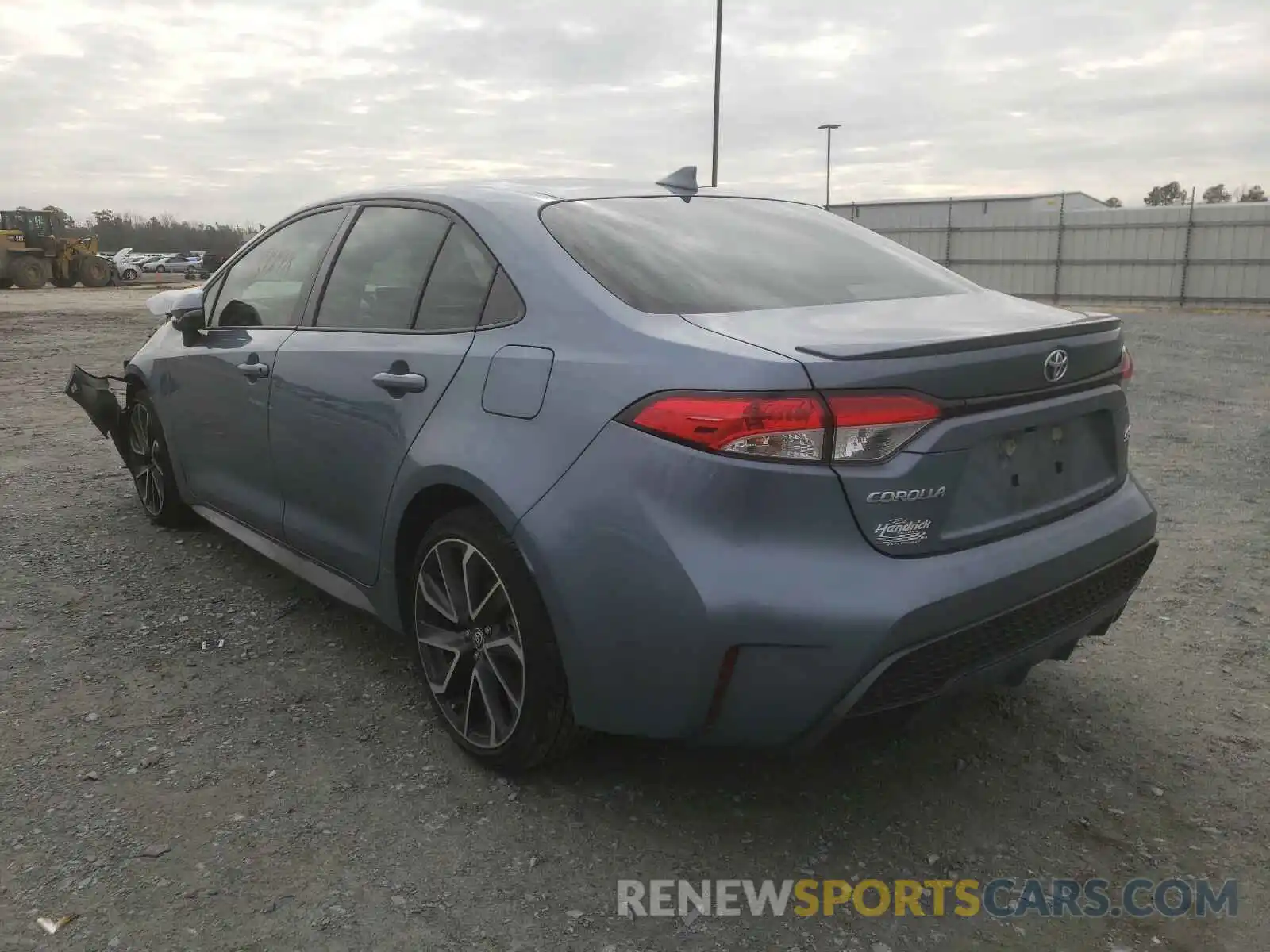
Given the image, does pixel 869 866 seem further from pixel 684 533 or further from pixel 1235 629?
pixel 1235 629

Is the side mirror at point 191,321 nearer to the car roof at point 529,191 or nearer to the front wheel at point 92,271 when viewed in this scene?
the car roof at point 529,191

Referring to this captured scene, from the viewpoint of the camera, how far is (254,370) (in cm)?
362

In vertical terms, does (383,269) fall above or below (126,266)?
below

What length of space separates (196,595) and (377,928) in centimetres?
240

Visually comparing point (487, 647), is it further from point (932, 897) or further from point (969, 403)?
point (969, 403)

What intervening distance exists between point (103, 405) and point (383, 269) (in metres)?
3.02

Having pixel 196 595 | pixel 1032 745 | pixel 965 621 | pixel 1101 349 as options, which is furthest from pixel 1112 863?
pixel 196 595

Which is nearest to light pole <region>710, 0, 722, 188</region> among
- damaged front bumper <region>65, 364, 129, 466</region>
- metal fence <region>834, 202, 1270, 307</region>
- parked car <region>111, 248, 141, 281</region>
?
metal fence <region>834, 202, 1270, 307</region>

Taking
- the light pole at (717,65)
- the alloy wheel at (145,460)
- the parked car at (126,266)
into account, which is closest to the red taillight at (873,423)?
the alloy wheel at (145,460)

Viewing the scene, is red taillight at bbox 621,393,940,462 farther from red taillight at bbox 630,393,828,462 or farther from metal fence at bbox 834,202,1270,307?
metal fence at bbox 834,202,1270,307

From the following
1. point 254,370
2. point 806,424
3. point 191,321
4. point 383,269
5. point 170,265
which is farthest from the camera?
point 170,265

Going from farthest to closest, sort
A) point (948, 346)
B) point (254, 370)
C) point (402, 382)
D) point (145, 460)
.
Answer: point (145, 460), point (254, 370), point (402, 382), point (948, 346)

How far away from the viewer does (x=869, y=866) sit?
238 centimetres

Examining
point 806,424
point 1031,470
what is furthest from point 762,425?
point 1031,470
